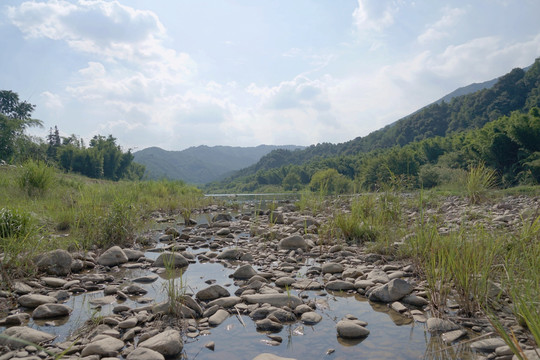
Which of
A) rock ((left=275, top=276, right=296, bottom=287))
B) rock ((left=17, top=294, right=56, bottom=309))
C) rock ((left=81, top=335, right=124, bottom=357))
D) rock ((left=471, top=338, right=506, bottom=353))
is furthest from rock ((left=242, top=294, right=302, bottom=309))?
rock ((left=17, top=294, right=56, bottom=309))

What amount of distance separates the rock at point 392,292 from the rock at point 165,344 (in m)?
2.07

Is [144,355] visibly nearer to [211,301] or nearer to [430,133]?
[211,301]

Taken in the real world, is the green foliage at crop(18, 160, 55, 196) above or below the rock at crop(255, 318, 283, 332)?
above

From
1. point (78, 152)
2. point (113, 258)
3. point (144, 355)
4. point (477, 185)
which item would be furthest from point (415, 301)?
point (78, 152)

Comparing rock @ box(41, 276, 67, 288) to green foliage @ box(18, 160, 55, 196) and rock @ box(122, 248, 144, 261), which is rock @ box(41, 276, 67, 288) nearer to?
rock @ box(122, 248, 144, 261)

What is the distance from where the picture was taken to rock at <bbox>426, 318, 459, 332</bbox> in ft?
9.44

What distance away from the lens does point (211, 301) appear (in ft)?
11.8

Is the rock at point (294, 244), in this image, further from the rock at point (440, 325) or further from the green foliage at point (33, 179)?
the green foliage at point (33, 179)

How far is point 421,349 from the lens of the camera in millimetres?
2611

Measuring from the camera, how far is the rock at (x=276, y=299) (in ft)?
11.3

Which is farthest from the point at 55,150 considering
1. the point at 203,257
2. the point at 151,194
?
the point at 203,257

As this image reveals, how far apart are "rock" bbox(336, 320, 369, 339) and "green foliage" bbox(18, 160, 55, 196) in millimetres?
9404

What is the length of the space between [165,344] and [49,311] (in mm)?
1424

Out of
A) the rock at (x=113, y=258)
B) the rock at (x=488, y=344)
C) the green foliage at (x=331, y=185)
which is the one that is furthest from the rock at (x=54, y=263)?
the green foliage at (x=331, y=185)
